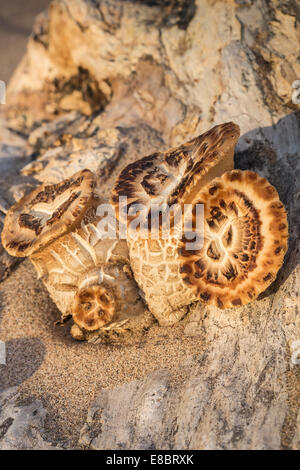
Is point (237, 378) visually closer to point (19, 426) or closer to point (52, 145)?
point (19, 426)

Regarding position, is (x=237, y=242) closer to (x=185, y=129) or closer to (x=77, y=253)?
(x=77, y=253)

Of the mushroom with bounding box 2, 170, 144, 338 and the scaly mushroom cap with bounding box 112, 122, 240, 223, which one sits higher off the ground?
the scaly mushroom cap with bounding box 112, 122, 240, 223

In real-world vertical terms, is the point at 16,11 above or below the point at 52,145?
above

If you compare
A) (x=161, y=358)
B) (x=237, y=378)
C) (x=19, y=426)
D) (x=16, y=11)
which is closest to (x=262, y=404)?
(x=237, y=378)

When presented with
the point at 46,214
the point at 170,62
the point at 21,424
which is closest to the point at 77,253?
the point at 46,214

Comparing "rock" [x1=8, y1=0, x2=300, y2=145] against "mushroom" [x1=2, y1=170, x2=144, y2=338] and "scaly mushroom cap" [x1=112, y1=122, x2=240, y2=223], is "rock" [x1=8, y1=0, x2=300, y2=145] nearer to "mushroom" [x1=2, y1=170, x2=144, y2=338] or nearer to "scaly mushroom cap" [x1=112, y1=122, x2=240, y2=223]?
"scaly mushroom cap" [x1=112, y1=122, x2=240, y2=223]

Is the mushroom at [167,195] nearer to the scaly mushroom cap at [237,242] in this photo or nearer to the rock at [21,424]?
the scaly mushroom cap at [237,242]

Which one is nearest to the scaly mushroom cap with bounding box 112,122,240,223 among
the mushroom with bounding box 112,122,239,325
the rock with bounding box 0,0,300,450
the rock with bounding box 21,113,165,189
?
the mushroom with bounding box 112,122,239,325
